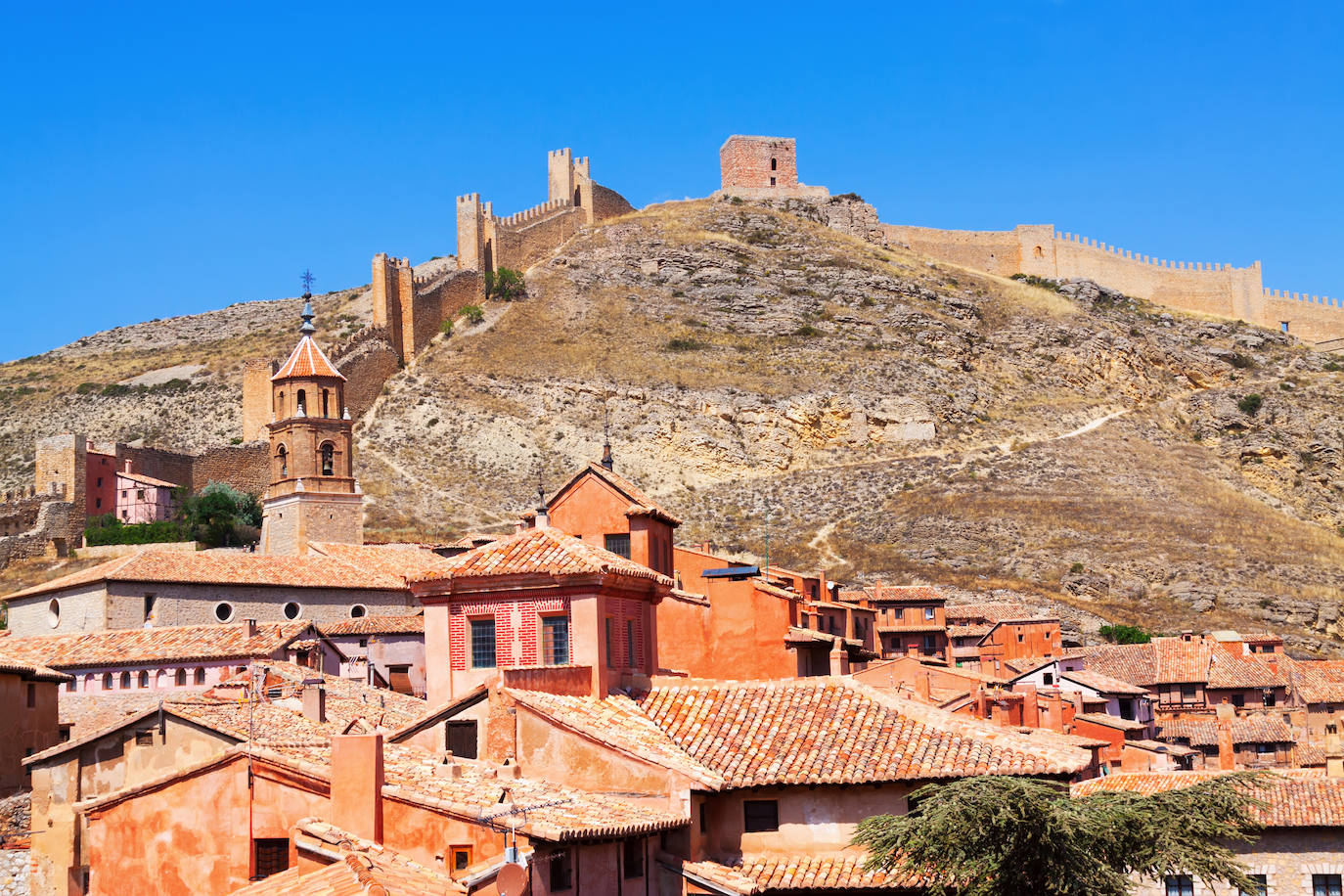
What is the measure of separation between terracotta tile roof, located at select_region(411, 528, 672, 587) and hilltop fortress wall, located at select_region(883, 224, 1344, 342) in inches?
4531

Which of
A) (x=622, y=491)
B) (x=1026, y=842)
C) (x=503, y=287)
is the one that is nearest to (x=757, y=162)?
(x=503, y=287)

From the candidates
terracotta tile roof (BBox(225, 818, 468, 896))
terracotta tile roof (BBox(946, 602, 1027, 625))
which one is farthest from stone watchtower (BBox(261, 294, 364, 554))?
terracotta tile roof (BBox(225, 818, 468, 896))

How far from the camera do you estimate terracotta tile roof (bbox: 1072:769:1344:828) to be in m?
31.4

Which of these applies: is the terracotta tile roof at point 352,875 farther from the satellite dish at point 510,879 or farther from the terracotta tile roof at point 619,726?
the terracotta tile roof at point 619,726

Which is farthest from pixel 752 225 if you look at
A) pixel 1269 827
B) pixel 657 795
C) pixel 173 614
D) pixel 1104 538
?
pixel 657 795

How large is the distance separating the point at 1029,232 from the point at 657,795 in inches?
4884

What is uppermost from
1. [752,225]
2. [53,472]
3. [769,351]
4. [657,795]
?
[752,225]

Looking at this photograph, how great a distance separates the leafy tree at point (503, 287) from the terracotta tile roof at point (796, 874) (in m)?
96.9

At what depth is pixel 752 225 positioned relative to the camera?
133m

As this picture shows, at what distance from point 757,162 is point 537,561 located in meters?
119

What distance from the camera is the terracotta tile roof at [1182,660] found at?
197 feet

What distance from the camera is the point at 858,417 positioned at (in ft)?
347

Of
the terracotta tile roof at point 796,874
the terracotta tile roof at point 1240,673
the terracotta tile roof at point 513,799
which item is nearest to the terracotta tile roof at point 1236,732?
the terracotta tile roof at point 1240,673

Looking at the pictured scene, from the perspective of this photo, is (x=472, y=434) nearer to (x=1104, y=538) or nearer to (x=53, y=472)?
(x=53, y=472)
